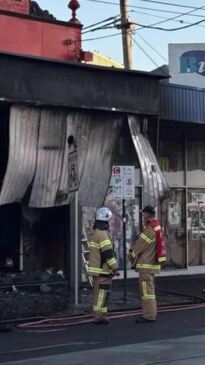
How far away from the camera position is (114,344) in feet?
34.1

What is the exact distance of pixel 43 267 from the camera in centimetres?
1673

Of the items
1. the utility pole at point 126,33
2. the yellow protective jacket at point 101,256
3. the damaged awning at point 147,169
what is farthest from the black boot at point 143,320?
the utility pole at point 126,33

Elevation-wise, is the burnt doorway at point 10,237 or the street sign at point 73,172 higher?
the street sign at point 73,172

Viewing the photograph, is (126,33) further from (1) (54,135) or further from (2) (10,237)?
(1) (54,135)

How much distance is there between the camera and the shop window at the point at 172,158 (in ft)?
67.2

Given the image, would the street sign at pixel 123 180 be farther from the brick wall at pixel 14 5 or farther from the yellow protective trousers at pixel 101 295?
the brick wall at pixel 14 5

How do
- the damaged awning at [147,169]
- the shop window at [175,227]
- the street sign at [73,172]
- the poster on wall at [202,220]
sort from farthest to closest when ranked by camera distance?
the poster on wall at [202,220], the shop window at [175,227], the damaged awning at [147,169], the street sign at [73,172]

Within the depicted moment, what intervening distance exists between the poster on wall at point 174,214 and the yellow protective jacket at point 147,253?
7.87 m

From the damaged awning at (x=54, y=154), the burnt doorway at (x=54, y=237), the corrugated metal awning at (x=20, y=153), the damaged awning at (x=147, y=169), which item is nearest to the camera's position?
the corrugated metal awning at (x=20, y=153)

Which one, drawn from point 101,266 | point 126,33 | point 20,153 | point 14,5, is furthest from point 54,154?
point 126,33

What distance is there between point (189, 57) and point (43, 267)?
7163 mm

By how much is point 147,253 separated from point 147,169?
3.07 meters

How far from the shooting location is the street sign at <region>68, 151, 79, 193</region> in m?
→ 14.0

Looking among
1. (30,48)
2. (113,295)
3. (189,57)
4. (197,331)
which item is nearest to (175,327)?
(197,331)
